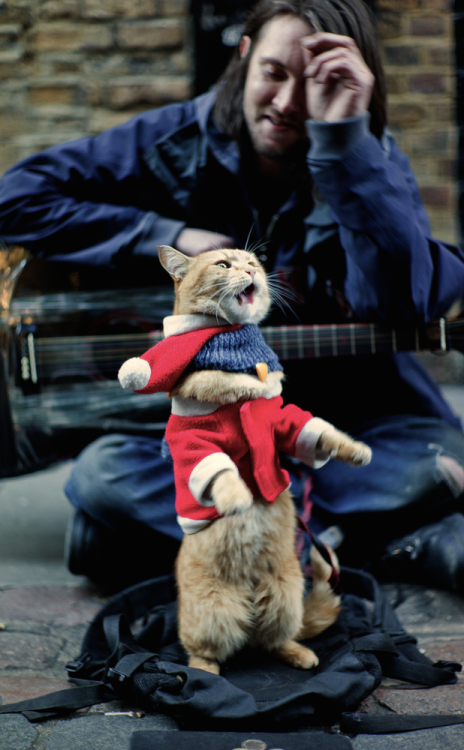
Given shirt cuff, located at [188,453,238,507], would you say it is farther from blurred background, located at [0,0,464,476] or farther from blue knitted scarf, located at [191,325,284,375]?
blurred background, located at [0,0,464,476]

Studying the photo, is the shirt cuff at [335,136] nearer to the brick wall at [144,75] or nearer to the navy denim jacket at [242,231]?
the navy denim jacket at [242,231]

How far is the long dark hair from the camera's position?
1.19m

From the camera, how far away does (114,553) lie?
131 cm

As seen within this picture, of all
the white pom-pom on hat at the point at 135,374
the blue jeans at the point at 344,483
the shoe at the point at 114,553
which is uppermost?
the white pom-pom on hat at the point at 135,374

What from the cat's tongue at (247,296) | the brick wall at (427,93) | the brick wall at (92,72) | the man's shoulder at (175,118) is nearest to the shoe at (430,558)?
the cat's tongue at (247,296)

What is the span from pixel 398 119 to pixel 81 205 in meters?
1.88

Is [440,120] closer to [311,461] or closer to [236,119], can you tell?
[236,119]

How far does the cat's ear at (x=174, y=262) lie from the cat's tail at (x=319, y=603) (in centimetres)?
50

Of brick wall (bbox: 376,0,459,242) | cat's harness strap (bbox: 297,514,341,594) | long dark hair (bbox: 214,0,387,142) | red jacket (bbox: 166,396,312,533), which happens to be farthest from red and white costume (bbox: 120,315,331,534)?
brick wall (bbox: 376,0,459,242)

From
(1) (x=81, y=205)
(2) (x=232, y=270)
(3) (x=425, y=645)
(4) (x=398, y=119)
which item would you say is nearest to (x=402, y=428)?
(3) (x=425, y=645)

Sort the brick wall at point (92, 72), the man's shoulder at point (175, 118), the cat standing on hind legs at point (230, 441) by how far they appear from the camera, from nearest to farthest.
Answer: the cat standing on hind legs at point (230, 441), the man's shoulder at point (175, 118), the brick wall at point (92, 72)

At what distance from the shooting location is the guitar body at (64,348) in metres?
1.35

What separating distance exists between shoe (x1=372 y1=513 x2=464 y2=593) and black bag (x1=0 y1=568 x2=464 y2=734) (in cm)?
27

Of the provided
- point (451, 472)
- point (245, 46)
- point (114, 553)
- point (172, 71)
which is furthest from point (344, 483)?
point (172, 71)
